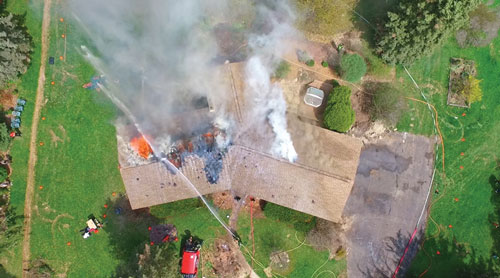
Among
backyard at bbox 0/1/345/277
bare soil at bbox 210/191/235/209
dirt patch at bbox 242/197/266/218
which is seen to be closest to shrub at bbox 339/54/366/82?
dirt patch at bbox 242/197/266/218

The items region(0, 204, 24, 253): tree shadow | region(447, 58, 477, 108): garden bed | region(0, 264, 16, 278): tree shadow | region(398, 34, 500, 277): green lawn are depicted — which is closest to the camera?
region(0, 204, 24, 253): tree shadow

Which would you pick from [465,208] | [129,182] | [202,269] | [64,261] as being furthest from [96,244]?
[465,208]

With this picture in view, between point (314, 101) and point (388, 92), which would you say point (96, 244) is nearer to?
point (314, 101)

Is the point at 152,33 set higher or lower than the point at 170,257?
higher

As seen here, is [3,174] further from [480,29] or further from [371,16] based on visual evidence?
[480,29]

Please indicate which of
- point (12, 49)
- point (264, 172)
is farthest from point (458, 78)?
point (12, 49)

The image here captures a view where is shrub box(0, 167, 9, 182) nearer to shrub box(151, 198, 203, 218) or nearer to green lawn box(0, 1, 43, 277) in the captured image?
green lawn box(0, 1, 43, 277)

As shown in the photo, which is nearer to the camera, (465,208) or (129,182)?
(129,182)
